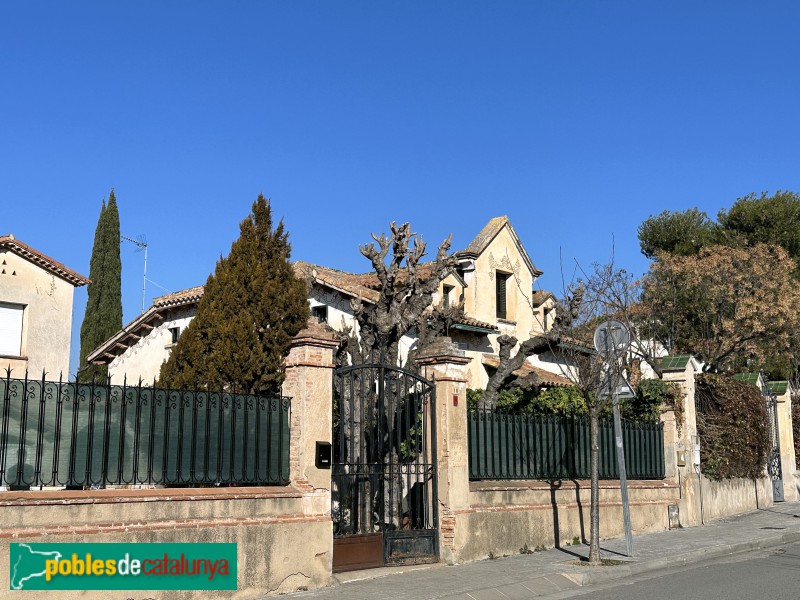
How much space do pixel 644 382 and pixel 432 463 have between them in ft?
28.1

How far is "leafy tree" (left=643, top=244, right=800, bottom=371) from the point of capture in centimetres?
2911

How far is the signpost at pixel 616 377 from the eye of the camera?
13445 mm

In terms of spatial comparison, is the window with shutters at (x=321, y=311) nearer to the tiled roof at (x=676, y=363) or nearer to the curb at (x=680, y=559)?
the tiled roof at (x=676, y=363)

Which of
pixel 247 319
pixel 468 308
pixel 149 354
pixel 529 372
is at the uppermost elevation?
pixel 468 308

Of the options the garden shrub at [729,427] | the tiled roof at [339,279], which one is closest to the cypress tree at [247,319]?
the tiled roof at [339,279]

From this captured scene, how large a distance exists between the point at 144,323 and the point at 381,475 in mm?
18875

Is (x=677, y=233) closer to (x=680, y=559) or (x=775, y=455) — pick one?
(x=775, y=455)

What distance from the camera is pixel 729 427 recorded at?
832 inches

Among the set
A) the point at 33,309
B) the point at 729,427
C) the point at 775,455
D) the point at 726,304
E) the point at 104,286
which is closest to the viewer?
the point at 729,427

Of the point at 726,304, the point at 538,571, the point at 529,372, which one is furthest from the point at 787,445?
the point at 538,571

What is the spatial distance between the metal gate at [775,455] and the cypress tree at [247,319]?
576 inches

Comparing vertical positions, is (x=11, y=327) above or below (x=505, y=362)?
above

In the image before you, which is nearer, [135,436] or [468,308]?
[135,436]

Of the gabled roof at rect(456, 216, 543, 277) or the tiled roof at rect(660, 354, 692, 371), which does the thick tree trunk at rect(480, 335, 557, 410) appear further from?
the gabled roof at rect(456, 216, 543, 277)
